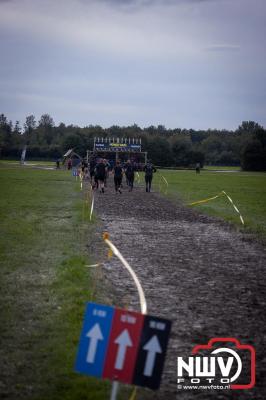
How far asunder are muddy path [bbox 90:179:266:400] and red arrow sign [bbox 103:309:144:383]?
1046 mm

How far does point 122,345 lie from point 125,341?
0.14 ft

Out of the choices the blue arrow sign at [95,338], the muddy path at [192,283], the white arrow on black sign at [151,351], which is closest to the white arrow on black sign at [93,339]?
the blue arrow sign at [95,338]

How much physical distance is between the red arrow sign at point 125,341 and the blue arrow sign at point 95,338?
0.06 meters

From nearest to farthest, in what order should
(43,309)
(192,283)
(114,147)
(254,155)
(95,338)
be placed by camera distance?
(95,338) → (43,309) → (192,283) → (114,147) → (254,155)

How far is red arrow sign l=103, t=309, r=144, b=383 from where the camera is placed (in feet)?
15.5

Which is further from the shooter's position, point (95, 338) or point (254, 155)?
point (254, 155)

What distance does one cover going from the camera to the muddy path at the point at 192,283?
279 inches

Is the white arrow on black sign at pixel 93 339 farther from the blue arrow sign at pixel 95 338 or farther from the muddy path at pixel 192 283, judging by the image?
the muddy path at pixel 192 283

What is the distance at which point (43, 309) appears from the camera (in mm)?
8227

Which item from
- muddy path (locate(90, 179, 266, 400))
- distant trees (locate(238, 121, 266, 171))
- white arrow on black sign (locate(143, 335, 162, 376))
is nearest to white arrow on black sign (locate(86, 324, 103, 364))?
white arrow on black sign (locate(143, 335, 162, 376))

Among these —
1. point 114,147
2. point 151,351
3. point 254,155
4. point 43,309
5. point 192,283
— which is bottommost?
point 43,309

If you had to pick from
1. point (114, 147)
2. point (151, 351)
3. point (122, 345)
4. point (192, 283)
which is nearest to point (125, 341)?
point (122, 345)

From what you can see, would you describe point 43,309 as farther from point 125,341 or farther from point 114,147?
point 114,147

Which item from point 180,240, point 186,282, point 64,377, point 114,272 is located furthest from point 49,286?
point 180,240
